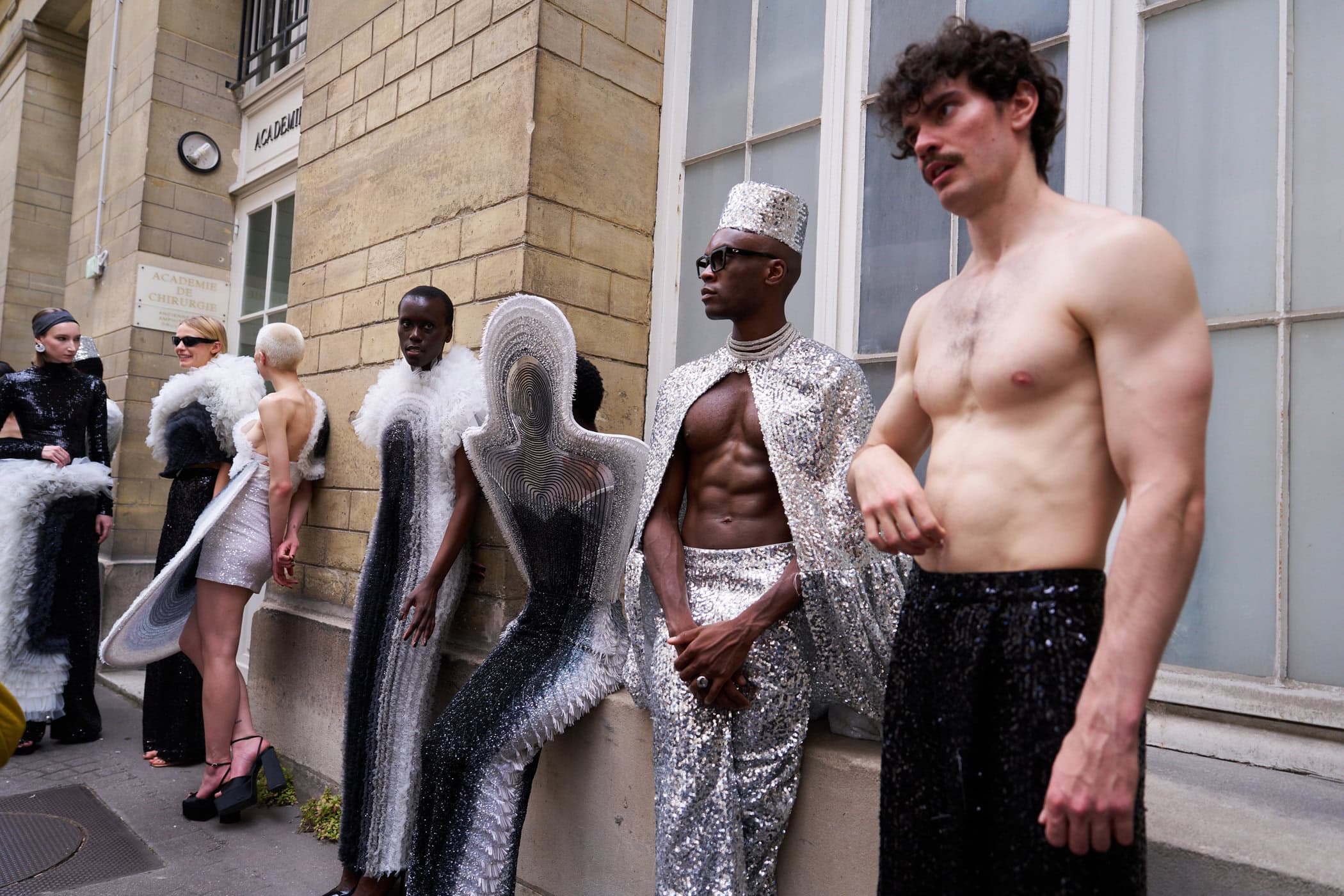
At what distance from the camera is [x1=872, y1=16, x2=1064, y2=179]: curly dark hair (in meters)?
1.34

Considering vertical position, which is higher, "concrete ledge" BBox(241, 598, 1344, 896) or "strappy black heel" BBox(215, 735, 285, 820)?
"concrete ledge" BBox(241, 598, 1344, 896)

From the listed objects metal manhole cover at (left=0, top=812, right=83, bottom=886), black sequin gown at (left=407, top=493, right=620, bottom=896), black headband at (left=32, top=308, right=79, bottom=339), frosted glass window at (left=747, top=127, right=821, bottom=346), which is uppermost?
frosted glass window at (left=747, top=127, right=821, bottom=346)

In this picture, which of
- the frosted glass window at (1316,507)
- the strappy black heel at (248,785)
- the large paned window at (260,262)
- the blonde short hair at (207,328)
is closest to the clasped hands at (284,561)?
the strappy black heel at (248,785)

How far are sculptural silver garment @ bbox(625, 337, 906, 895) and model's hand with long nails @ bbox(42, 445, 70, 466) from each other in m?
3.97

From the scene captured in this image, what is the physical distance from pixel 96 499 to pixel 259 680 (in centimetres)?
147

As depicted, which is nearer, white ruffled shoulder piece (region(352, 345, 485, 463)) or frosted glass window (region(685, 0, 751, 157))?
white ruffled shoulder piece (region(352, 345, 485, 463))

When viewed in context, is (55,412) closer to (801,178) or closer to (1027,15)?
(801,178)

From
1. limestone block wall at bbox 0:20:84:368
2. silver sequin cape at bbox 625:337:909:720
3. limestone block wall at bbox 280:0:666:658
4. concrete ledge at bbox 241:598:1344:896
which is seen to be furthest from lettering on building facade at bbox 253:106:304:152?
silver sequin cape at bbox 625:337:909:720

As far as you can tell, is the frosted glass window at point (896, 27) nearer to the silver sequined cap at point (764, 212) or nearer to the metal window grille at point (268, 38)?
the silver sequined cap at point (764, 212)

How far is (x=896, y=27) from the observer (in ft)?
9.71

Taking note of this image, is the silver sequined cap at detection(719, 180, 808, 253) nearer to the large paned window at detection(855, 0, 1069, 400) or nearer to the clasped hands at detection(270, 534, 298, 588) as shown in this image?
the large paned window at detection(855, 0, 1069, 400)

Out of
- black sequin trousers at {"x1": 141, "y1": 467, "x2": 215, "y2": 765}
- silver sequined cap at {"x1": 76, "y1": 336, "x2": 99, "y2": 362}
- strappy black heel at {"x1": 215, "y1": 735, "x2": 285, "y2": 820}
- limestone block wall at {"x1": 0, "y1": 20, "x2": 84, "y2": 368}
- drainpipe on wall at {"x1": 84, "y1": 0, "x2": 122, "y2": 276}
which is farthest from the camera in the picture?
limestone block wall at {"x1": 0, "y1": 20, "x2": 84, "y2": 368}

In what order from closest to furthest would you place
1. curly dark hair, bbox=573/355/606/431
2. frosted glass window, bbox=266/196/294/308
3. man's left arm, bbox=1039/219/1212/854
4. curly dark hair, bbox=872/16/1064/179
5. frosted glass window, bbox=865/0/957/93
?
man's left arm, bbox=1039/219/1212/854
curly dark hair, bbox=872/16/1064/179
curly dark hair, bbox=573/355/606/431
frosted glass window, bbox=865/0/957/93
frosted glass window, bbox=266/196/294/308

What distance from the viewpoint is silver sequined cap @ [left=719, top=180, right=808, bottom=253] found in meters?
2.16
